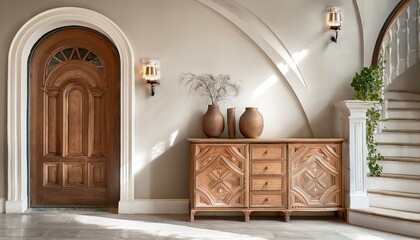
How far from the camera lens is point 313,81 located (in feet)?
21.0

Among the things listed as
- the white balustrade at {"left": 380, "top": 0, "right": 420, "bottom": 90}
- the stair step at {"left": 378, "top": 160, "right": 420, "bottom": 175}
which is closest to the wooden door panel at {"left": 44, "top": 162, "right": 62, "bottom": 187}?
the stair step at {"left": 378, "top": 160, "right": 420, "bottom": 175}

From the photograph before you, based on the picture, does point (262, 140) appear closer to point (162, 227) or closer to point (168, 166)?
point (168, 166)

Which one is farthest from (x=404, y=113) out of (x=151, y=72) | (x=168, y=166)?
(x=151, y=72)

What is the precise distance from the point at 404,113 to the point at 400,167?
1.07 metres

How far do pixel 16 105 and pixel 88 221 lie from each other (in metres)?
1.87

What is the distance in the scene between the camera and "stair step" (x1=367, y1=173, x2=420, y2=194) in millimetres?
5812

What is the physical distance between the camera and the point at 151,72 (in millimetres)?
6168

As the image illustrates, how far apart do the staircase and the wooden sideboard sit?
51 cm

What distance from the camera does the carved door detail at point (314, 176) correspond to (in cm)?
589

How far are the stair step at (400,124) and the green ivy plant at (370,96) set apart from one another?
594 mm

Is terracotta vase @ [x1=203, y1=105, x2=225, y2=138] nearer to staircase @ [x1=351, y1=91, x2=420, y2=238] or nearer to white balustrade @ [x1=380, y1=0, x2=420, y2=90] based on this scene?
staircase @ [x1=351, y1=91, x2=420, y2=238]

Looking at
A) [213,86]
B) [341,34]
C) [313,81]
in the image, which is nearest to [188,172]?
[213,86]

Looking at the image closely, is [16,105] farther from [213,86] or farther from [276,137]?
[276,137]

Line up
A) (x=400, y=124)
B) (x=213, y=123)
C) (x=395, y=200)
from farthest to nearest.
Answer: (x=400, y=124) → (x=213, y=123) → (x=395, y=200)
